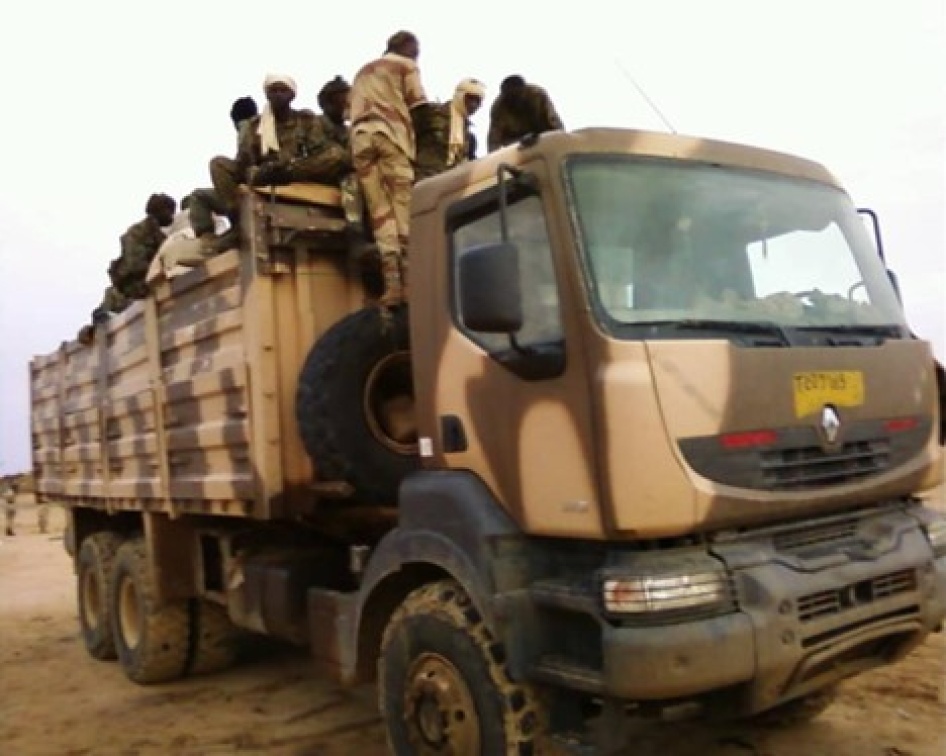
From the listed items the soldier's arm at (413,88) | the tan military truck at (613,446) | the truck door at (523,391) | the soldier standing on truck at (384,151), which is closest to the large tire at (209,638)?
the tan military truck at (613,446)

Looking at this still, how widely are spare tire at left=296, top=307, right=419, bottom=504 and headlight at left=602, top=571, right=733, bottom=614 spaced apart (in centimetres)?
150

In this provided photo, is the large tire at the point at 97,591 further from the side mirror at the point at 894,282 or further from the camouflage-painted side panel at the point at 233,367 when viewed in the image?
the side mirror at the point at 894,282

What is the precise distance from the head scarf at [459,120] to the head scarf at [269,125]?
1064 mm

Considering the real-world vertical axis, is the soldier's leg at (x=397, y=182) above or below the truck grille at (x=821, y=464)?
above

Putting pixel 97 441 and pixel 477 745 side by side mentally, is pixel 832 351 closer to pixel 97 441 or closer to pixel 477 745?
pixel 477 745

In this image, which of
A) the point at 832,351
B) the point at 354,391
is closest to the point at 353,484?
the point at 354,391

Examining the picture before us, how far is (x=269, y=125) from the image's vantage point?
5492mm

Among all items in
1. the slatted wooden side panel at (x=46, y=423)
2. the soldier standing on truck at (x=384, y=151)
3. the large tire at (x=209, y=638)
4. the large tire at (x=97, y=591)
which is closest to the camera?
the soldier standing on truck at (x=384, y=151)

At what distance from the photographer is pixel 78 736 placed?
17.0 ft

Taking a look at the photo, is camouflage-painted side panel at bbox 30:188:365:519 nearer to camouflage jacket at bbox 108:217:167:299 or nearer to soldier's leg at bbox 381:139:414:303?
soldier's leg at bbox 381:139:414:303

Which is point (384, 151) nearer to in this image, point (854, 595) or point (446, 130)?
point (446, 130)

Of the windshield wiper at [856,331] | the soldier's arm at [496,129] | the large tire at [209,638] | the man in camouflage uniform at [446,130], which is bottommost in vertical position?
the large tire at [209,638]

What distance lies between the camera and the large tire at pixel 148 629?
6051mm

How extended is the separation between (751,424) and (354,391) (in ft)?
5.85
